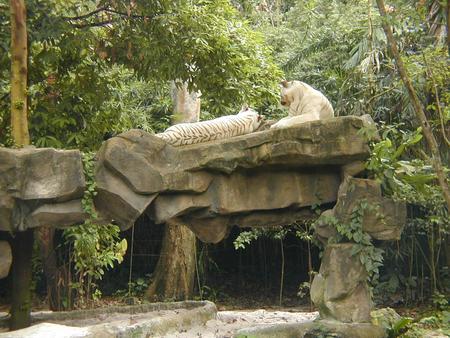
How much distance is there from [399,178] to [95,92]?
4.48 meters

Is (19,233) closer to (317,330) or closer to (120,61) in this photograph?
(120,61)

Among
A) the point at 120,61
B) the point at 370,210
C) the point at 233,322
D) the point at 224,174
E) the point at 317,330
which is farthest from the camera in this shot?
the point at 120,61

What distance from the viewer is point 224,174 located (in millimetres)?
7477

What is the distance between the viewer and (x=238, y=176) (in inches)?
298

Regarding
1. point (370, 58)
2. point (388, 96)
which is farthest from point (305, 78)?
point (370, 58)

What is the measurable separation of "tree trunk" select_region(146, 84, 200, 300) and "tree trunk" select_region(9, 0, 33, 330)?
4.71 m

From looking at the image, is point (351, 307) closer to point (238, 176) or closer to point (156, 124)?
point (238, 176)

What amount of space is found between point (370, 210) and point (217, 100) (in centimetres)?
336

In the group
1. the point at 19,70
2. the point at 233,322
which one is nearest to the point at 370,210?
the point at 233,322

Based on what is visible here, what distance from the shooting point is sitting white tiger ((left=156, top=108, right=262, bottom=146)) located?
24.6ft

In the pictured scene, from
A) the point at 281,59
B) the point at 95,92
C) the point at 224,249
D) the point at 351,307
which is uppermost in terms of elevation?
the point at 281,59

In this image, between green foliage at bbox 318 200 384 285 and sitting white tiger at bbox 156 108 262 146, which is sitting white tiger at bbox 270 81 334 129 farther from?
green foliage at bbox 318 200 384 285

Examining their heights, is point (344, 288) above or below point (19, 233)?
below

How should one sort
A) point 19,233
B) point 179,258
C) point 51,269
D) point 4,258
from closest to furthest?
1. point 4,258
2. point 19,233
3. point 51,269
4. point 179,258
